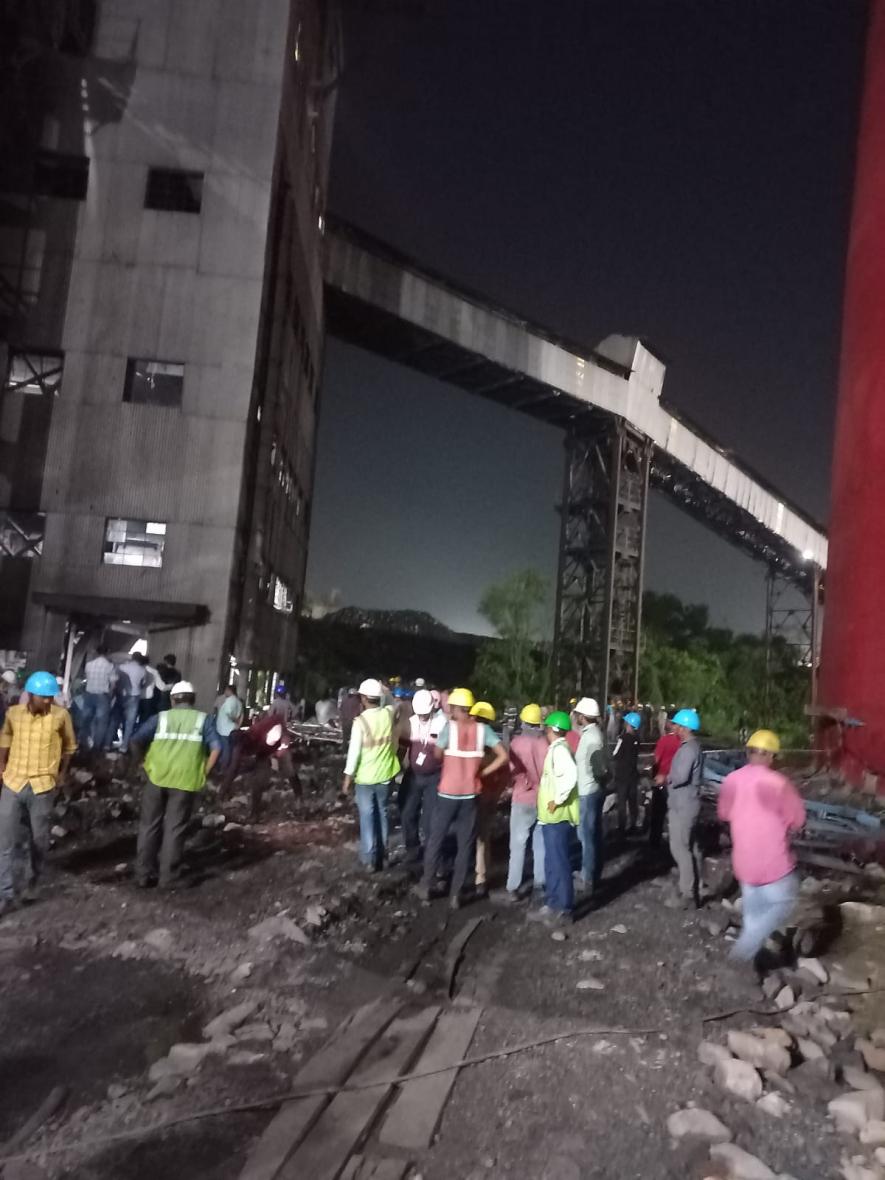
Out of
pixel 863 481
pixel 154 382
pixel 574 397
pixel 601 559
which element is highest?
pixel 574 397

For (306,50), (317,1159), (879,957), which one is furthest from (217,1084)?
(306,50)

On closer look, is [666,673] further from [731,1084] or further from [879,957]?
[731,1084]

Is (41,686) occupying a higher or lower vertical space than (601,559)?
lower

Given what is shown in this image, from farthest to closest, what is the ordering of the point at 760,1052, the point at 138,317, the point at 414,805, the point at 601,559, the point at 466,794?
the point at 601,559, the point at 138,317, the point at 414,805, the point at 466,794, the point at 760,1052

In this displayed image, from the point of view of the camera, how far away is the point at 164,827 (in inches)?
320

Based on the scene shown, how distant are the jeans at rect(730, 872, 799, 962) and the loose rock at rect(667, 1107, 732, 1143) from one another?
7.02ft

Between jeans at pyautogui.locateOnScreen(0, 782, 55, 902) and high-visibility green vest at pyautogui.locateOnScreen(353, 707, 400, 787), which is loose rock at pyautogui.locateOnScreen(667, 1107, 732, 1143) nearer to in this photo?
high-visibility green vest at pyautogui.locateOnScreen(353, 707, 400, 787)

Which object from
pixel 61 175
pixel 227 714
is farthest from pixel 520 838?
pixel 61 175

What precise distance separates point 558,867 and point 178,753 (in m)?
3.42

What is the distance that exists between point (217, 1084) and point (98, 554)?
16.7 meters

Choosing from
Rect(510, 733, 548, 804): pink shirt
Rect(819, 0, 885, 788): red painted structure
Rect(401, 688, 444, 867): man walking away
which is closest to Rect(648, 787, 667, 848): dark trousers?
Rect(401, 688, 444, 867): man walking away

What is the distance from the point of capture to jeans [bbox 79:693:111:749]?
14.3 meters

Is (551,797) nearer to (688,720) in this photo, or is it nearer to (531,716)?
(531,716)

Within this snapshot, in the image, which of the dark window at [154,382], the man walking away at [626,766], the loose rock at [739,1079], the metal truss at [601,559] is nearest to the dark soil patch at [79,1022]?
the loose rock at [739,1079]
